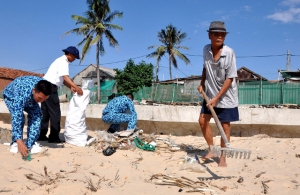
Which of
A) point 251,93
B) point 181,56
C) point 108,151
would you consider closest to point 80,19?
point 181,56

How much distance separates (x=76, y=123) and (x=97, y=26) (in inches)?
974

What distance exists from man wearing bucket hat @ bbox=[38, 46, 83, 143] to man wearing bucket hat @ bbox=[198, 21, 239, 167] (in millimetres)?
1977

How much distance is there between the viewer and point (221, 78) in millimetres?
3719

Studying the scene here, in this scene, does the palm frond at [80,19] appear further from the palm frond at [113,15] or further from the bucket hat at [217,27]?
the bucket hat at [217,27]

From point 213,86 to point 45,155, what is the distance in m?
2.25

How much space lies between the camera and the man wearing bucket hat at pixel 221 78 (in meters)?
3.57

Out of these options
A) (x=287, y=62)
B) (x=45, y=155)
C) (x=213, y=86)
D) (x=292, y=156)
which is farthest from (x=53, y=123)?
(x=287, y=62)

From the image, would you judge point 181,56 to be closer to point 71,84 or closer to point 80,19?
point 80,19

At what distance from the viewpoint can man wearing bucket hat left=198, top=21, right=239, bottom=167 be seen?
357 cm

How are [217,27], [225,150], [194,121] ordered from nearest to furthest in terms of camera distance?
[225,150] → [217,27] → [194,121]

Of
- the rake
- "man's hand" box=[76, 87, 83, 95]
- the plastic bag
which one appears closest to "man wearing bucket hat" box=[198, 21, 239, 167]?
the rake

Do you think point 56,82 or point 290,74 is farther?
point 290,74

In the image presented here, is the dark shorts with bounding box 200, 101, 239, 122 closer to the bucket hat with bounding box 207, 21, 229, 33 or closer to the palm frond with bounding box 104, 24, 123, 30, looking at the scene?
the bucket hat with bounding box 207, 21, 229, 33

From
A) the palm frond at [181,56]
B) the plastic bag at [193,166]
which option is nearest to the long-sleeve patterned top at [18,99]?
the plastic bag at [193,166]
